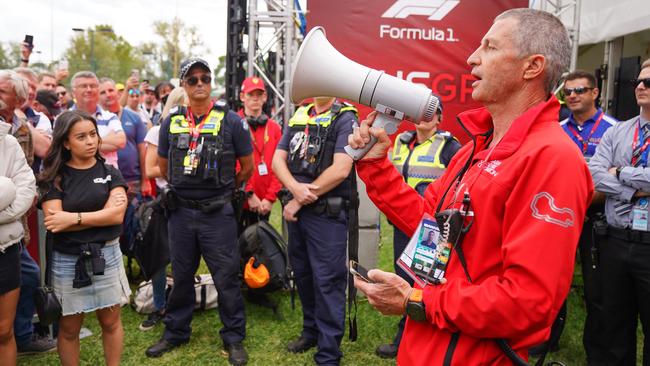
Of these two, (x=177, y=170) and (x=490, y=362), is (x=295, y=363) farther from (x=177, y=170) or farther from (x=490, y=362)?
(x=490, y=362)

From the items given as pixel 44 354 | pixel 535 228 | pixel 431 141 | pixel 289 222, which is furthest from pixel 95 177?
pixel 535 228

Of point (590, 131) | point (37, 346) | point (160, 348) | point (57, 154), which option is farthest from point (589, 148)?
point (37, 346)

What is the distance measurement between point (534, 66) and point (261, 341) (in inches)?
132

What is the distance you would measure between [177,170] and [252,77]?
1.99 meters

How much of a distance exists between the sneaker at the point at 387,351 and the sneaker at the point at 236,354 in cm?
103

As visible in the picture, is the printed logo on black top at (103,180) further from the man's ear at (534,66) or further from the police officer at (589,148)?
the police officer at (589,148)

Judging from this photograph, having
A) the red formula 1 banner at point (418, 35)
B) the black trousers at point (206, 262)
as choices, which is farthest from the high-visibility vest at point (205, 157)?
the red formula 1 banner at point (418, 35)

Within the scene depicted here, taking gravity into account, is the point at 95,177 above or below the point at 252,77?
below

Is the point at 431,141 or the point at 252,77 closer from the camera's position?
the point at 431,141

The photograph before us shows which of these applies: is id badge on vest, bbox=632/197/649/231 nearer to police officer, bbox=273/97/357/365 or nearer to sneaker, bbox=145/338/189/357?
police officer, bbox=273/97/357/365

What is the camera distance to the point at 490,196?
1.38 meters

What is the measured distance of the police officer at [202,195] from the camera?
3695 millimetres

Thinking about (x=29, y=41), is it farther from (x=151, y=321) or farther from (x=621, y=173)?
(x=621, y=173)

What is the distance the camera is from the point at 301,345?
3.97 meters
